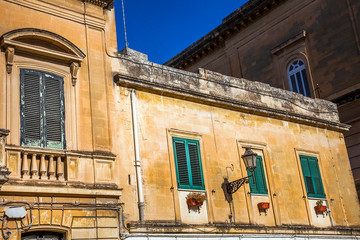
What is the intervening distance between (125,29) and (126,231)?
6.96 m

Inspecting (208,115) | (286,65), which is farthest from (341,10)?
(208,115)

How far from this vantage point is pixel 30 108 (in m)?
11.4

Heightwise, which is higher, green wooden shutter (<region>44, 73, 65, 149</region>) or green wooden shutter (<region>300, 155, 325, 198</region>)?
green wooden shutter (<region>44, 73, 65, 149</region>)

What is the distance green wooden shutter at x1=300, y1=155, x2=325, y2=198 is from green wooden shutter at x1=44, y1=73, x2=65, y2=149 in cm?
925

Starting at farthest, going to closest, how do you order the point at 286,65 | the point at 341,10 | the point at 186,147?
1. the point at 286,65
2. the point at 341,10
3. the point at 186,147

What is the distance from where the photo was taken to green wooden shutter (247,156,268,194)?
15452mm

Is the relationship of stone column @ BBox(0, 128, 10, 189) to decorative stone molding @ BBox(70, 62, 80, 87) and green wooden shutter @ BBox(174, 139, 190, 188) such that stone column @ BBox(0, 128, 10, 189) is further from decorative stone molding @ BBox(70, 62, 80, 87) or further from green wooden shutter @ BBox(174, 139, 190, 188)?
green wooden shutter @ BBox(174, 139, 190, 188)

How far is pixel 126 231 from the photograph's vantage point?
11.8m

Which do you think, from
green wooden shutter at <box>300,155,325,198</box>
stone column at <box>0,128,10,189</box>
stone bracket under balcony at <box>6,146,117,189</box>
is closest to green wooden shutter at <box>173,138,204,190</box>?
stone bracket under balcony at <box>6,146,117,189</box>

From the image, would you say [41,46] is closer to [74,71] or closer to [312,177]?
[74,71]

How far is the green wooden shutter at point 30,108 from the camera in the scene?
11.1m

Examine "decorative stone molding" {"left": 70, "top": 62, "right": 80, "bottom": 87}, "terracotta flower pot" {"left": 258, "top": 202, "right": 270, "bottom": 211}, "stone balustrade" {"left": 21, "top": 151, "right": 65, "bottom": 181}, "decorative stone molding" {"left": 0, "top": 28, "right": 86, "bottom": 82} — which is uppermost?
"decorative stone molding" {"left": 0, "top": 28, "right": 86, "bottom": 82}

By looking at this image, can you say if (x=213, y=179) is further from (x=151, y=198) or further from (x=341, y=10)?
(x=341, y=10)

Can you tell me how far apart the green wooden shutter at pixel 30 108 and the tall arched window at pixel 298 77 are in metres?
17.0
